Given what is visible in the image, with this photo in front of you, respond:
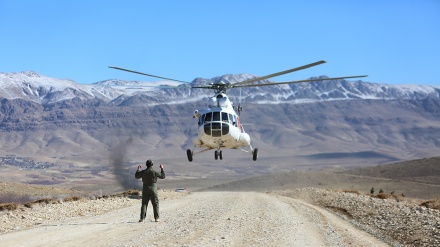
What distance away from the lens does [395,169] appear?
125m

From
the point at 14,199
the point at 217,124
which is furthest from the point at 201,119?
the point at 14,199

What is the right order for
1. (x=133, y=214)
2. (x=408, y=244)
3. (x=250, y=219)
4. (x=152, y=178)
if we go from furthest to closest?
(x=133, y=214), (x=250, y=219), (x=152, y=178), (x=408, y=244)

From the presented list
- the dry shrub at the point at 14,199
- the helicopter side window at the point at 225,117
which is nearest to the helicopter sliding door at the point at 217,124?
the helicopter side window at the point at 225,117

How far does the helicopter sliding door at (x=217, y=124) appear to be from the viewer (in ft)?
114

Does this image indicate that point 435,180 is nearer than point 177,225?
No

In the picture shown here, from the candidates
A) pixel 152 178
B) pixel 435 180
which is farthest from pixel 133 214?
pixel 435 180

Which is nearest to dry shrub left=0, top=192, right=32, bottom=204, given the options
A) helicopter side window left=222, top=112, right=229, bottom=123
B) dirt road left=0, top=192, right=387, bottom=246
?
helicopter side window left=222, top=112, right=229, bottom=123

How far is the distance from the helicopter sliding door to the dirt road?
9199mm

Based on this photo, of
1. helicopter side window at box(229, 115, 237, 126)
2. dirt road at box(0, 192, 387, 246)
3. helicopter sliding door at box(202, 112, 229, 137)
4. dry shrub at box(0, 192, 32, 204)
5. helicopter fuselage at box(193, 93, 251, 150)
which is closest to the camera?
dirt road at box(0, 192, 387, 246)

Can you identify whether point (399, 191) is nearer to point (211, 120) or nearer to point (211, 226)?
point (211, 120)

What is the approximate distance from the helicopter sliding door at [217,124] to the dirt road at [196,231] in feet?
30.2

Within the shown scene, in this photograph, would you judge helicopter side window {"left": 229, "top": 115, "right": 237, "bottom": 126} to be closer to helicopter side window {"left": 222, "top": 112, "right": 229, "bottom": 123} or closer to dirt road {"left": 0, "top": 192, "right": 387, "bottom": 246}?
helicopter side window {"left": 222, "top": 112, "right": 229, "bottom": 123}

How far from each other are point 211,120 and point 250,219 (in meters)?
12.4

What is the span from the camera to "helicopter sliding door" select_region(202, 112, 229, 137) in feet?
114
